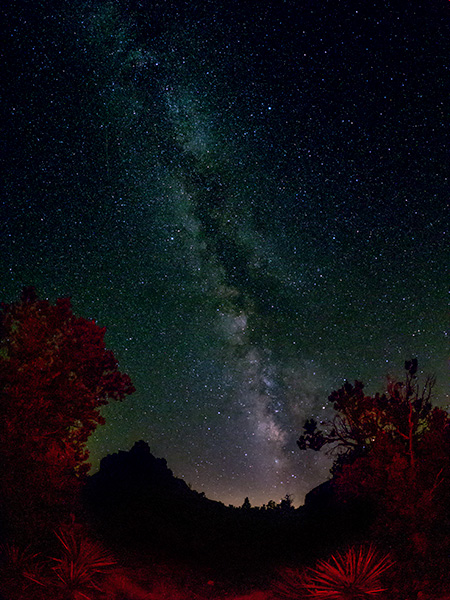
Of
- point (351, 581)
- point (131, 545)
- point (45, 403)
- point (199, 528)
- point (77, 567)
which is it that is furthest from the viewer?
point (199, 528)

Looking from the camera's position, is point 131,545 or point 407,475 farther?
point 131,545

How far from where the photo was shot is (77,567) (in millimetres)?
8609

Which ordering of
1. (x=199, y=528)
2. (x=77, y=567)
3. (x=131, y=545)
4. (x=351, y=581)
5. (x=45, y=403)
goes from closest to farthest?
(x=351, y=581) → (x=77, y=567) → (x=45, y=403) → (x=131, y=545) → (x=199, y=528)

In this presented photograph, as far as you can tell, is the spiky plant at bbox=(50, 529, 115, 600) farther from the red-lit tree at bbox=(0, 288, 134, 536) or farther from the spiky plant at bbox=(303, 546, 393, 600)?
the spiky plant at bbox=(303, 546, 393, 600)

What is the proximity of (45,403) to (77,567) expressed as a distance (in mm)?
4091

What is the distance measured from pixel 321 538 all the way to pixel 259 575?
730 centimetres

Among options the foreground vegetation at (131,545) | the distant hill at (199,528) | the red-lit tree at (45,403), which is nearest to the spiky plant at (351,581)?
the foreground vegetation at (131,545)

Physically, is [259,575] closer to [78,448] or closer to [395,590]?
[395,590]

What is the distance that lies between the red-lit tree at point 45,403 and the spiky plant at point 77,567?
27.4 inches

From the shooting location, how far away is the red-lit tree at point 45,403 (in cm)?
909

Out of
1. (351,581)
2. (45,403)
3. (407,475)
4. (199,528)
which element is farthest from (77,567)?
(199,528)

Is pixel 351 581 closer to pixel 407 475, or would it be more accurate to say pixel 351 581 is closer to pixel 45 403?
pixel 407 475

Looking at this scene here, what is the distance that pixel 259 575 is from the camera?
12.9 metres

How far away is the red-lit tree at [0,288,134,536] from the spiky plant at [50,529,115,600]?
70cm
